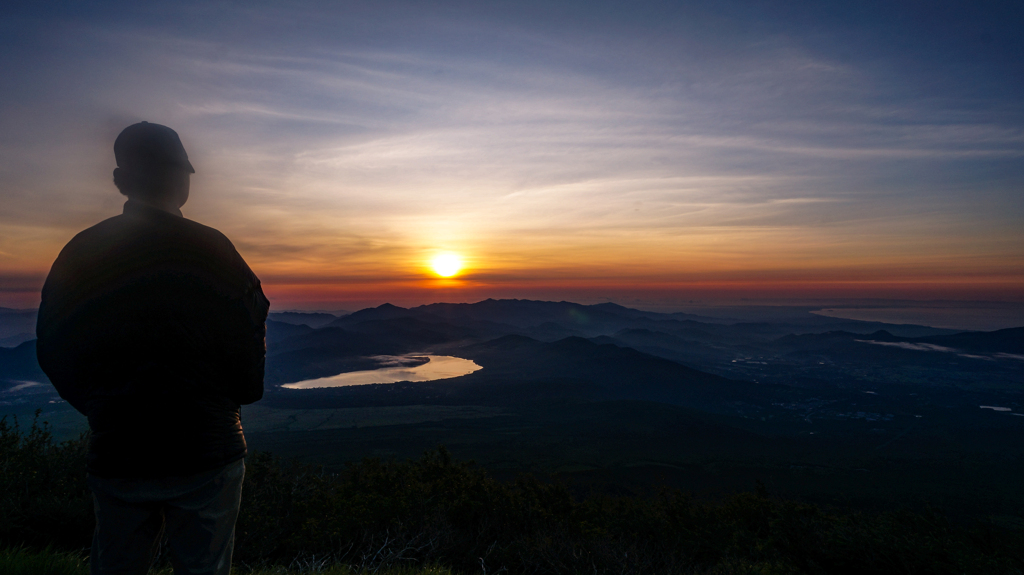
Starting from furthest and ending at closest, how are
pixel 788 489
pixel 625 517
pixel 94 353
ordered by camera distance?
pixel 788 489, pixel 625 517, pixel 94 353

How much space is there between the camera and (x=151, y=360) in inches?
69.9

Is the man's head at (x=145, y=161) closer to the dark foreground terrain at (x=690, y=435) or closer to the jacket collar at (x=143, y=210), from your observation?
the jacket collar at (x=143, y=210)

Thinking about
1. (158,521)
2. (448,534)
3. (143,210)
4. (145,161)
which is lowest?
(448,534)

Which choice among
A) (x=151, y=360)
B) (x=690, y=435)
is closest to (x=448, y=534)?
(x=151, y=360)

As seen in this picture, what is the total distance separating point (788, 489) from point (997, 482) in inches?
1944

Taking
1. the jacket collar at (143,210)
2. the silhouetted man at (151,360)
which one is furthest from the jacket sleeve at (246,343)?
the jacket collar at (143,210)

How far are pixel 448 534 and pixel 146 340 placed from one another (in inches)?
230

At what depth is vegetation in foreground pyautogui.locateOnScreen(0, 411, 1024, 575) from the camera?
208 inches

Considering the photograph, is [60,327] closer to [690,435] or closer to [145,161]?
[145,161]

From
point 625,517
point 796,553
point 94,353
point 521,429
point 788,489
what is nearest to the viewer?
point 94,353

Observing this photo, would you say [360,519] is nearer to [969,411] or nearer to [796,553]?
[796,553]

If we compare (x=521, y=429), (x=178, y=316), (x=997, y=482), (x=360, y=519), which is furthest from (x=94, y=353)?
(x=997, y=482)

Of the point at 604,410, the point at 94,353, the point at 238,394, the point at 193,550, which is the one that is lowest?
the point at 604,410

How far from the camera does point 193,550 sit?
197 cm
